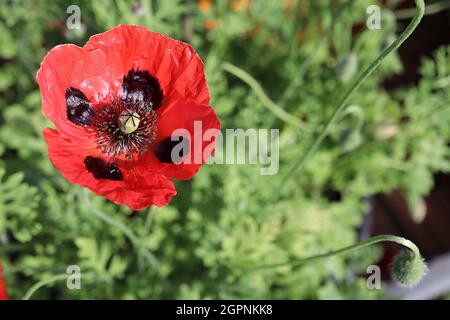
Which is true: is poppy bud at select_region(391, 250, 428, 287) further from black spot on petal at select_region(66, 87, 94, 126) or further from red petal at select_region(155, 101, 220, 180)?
black spot on petal at select_region(66, 87, 94, 126)

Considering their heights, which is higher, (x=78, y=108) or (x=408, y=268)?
(x=78, y=108)

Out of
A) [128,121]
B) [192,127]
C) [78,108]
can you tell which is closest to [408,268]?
[192,127]

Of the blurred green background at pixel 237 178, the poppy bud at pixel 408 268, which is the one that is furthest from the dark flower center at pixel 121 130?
the poppy bud at pixel 408 268

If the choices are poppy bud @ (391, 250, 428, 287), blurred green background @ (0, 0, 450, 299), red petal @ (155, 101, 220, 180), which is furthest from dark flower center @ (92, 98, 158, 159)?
poppy bud @ (391, 250, 428, 287)

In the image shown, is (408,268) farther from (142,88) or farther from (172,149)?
(142,88)

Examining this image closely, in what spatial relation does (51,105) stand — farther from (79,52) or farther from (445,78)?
(445,78)
